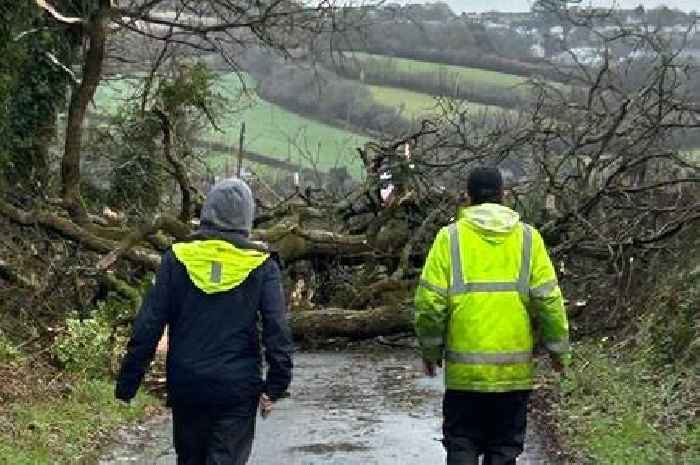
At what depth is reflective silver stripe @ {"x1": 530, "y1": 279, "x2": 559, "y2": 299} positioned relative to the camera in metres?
6.61

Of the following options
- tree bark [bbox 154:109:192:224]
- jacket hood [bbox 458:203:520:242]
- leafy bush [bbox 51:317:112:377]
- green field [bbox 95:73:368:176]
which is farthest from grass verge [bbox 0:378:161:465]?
green field [bbox 95:73:368:176]

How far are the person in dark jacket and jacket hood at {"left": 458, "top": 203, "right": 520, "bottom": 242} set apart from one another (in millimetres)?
1160

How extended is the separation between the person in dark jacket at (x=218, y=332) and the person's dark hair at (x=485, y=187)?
Answer: 130 cm

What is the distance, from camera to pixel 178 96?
23203mm

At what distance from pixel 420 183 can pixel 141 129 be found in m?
7.18

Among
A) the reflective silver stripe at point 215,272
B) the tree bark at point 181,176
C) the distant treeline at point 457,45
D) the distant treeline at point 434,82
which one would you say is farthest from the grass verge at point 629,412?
the distant treeline at point 457,45

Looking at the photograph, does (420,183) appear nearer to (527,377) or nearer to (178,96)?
(178,96)

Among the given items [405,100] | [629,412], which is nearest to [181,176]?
[629,412]

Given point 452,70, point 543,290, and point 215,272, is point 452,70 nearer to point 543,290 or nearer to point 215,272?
point 543,290

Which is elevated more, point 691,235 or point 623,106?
point 623,106

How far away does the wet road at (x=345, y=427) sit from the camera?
9242 mm

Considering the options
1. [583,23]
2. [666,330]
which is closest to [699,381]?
[666,330]

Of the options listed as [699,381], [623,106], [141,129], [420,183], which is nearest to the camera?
Answer: [699,381]

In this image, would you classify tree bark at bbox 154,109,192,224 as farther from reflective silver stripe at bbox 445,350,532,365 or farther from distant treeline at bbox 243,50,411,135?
distant treeline at bbox 243,50,411,135
